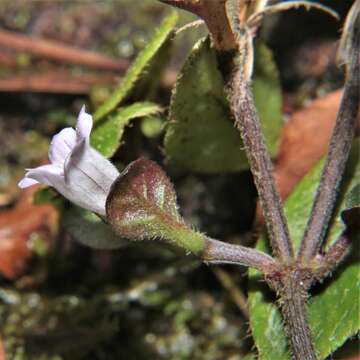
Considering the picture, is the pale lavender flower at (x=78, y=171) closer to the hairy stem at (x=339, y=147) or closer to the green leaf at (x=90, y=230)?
the green leaf at (x=90, y=230)

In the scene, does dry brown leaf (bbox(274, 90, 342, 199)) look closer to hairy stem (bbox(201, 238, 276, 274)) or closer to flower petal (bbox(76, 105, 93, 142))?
hairy stem (bbox(201, 238, 276, 274))

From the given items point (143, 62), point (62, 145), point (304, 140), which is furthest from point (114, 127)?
point (304, 140)

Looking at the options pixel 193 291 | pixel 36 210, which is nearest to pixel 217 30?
pixel 193 291

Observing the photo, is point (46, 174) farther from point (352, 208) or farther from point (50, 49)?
point (50, 49)

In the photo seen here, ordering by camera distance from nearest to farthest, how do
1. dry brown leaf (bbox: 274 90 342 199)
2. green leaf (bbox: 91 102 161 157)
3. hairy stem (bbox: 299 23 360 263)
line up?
1. hairy stem (bbox: 299 23 360 263)
2. green leaf (bbox: 91 102 161 157)
3. dry brown leaf (bbox: 274 90 342 199)

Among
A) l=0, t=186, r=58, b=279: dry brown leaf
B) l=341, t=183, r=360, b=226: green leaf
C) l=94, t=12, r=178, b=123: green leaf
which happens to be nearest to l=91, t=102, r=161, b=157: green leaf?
l=94, t=12, r=178, b=123: green leaf

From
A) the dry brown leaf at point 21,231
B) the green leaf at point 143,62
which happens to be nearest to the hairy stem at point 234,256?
the green leaf at point 143,62

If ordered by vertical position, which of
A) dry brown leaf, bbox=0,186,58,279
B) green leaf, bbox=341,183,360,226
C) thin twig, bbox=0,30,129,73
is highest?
thin twig, bbox=0,30,129,73
